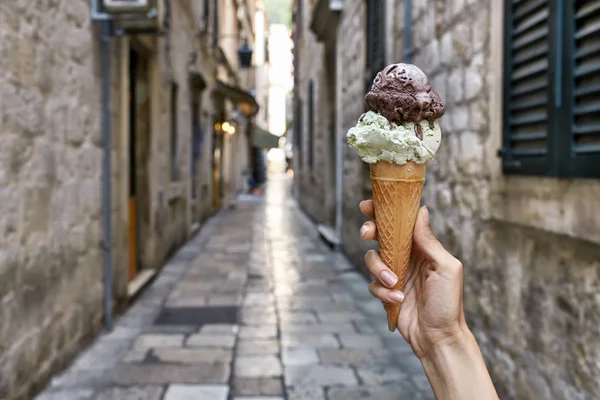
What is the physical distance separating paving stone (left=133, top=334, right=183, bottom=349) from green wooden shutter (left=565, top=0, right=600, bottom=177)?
130 inches

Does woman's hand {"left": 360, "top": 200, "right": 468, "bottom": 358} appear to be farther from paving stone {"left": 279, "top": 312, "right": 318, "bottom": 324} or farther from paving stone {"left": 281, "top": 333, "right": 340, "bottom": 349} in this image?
paving stone {"left": 279, "top": 312, "right": 318, "bottom": 324}

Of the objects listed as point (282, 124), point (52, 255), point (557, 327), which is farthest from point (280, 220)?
point (282, 124)

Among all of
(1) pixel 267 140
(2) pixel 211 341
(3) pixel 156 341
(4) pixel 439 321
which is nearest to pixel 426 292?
(4) pixel 439 321

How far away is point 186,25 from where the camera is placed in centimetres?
1013

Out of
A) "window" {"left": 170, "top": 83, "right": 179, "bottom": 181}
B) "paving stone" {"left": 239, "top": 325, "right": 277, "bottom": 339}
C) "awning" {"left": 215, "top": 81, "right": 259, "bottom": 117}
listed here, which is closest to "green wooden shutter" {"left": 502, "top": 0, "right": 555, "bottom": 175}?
"paving stone" {"left": 239, "top": 325, "right": 277, "bottom": 339}

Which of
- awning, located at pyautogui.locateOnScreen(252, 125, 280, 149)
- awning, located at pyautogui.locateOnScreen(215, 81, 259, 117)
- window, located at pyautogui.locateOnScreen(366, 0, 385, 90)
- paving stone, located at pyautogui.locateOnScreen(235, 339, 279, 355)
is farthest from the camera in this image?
awning, located at pyautogui.locateOnScreen(252, 125, 280, 149)

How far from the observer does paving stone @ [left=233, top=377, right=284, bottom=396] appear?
368 centimetres

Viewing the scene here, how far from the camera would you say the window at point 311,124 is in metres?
13.7

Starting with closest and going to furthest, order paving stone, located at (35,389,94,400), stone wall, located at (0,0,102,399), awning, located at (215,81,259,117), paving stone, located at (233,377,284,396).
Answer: stone wall, located at (0,0,102,399), paving stone, located at (35,389,94,400), paving stone, located at (233,377,284,396), awning, located at (215,81,259,117)

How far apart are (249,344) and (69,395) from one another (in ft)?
4.90

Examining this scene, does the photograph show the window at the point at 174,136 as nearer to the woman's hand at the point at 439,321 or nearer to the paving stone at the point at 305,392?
the paving stone at the point at 305,392

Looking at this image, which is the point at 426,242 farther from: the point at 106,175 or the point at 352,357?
the point at 106,175

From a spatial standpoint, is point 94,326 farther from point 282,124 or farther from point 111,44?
point 282,124

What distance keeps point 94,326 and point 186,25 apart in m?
6.81
